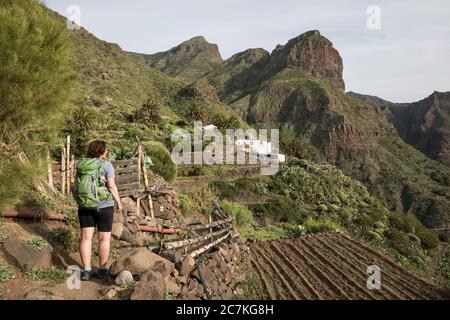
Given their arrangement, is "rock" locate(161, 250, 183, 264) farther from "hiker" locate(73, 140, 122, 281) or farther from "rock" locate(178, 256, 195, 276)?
"hiker" locate(73, 140, 122, 281)

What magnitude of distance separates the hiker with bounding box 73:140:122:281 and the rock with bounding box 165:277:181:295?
3.77 ft

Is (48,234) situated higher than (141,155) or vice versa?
(141,155)

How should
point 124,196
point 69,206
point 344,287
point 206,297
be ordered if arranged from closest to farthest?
point 206,297 < point 69,206 < point 124,196 < point 344,287

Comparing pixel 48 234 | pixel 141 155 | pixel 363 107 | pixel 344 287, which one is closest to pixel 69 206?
pixel 48 234

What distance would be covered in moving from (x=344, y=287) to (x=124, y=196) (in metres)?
6.44

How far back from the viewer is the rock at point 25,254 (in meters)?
5.72

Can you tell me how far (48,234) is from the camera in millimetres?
6945

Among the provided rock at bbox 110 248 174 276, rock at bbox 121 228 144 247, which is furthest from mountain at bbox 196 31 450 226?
rock at bbox 110 248 174 276

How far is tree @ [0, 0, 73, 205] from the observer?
625 cm

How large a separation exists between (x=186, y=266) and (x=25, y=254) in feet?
8.47

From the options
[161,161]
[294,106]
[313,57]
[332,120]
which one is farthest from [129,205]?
[313,57]
